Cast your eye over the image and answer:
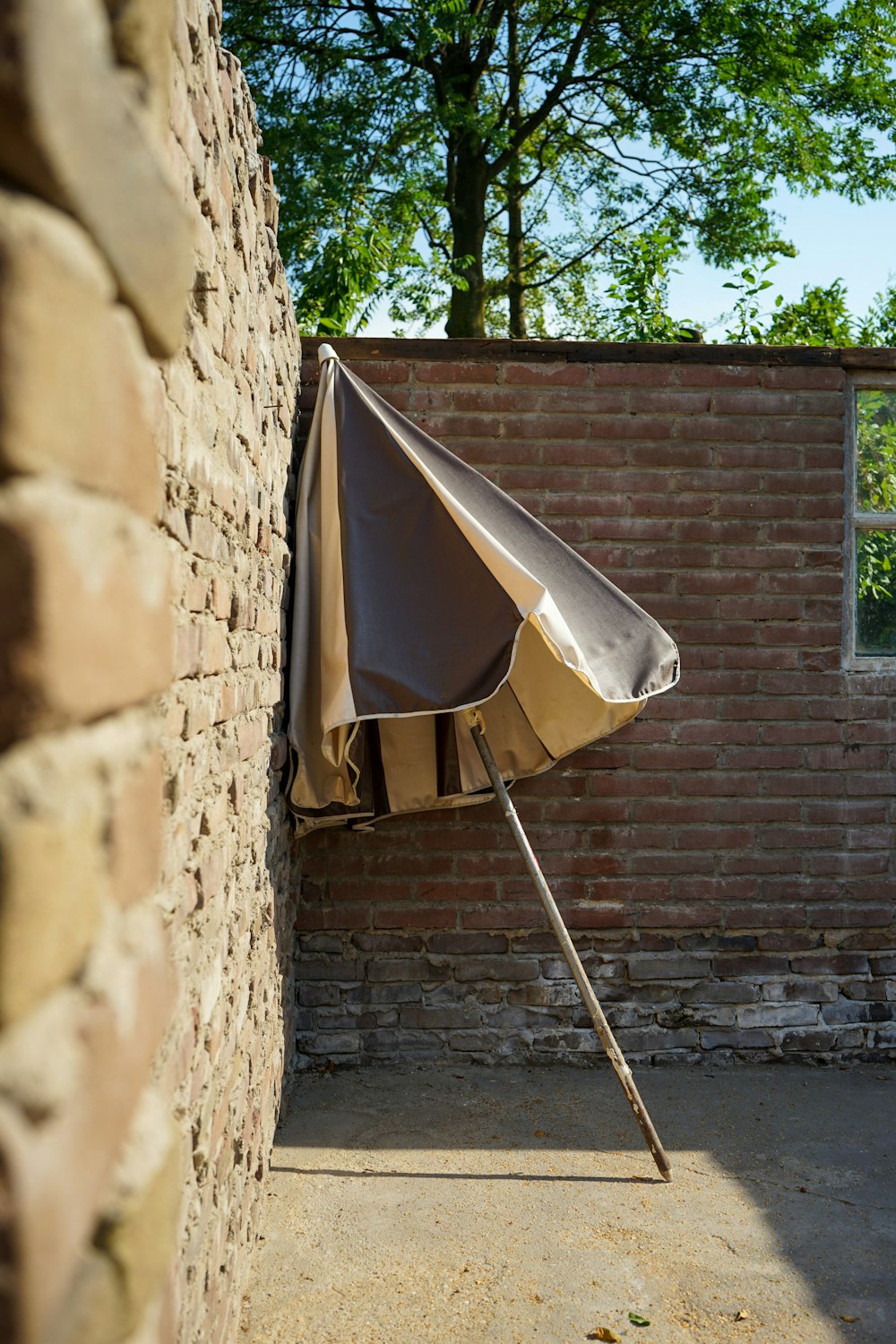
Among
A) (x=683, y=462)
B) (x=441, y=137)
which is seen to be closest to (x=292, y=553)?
(x=683, y=462)

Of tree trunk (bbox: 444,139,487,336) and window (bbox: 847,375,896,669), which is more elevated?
tree trunk (bbox: 444,139,487,336)

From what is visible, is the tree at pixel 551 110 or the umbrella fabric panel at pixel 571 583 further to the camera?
the tree at pixel 551 110

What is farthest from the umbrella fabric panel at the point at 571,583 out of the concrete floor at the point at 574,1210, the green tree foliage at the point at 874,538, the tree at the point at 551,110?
the tree at the point at 551,110

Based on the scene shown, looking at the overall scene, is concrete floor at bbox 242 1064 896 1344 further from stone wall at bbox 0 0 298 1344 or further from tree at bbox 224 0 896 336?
tree at bbox 224 0 896 336

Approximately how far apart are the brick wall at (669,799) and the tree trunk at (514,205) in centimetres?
922

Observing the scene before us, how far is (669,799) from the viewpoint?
4094 mm

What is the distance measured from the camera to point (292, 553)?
3.58 meters

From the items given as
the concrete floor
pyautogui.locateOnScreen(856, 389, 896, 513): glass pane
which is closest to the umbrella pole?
the concrete floor

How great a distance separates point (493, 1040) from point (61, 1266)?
3612 millimetres

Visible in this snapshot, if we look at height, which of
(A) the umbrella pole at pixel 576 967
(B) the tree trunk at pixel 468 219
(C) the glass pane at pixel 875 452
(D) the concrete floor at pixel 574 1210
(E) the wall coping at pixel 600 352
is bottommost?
(D) the concrete floor at pixel 574 1210

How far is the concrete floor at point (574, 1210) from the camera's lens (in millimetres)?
2484

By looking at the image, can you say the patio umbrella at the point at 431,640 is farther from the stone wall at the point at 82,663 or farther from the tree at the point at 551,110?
the tree at the point at 551,110

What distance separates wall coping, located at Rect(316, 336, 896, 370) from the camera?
3.98 metres

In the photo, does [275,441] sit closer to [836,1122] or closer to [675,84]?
[836,1122]
